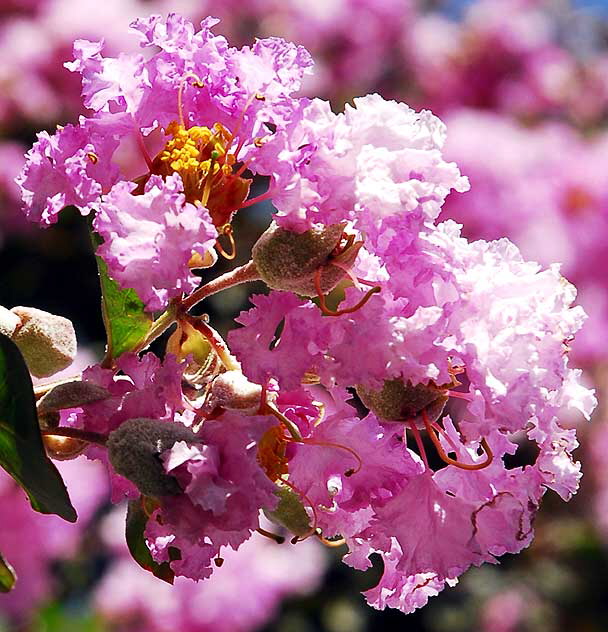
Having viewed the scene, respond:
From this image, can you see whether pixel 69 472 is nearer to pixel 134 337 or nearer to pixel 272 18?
pixel 272 18

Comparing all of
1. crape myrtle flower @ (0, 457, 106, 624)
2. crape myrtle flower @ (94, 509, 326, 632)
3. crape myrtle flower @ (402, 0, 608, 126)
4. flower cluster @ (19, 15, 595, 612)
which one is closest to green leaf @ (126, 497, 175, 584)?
flower cluster @ (19, 15, 595, 612)

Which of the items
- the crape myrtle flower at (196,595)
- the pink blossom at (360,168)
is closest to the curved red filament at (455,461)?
the pink blossom at (360,168)

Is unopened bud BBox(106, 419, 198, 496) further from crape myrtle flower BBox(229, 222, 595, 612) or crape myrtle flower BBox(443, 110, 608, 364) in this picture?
crape myrtle flower BBox(443, 110, 608, 364)

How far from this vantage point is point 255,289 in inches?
73.8

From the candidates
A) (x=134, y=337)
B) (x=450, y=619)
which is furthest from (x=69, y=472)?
(x=134, y=337)

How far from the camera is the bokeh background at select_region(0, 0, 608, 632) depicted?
2.04 metres

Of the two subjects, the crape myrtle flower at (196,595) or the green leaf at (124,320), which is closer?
the green leaf at (124,320)

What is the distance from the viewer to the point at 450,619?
90.0 inches

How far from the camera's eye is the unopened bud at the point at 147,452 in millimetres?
543

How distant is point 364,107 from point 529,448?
154 centimetres

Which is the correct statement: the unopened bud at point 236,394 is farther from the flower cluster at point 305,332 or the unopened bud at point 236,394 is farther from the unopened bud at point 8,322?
the unopened bud at point 8,322

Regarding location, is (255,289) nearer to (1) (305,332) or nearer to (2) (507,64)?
(2) (507,64)

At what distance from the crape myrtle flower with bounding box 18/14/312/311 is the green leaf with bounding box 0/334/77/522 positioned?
80mm

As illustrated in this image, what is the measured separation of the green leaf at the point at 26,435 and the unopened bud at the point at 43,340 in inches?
2.5
